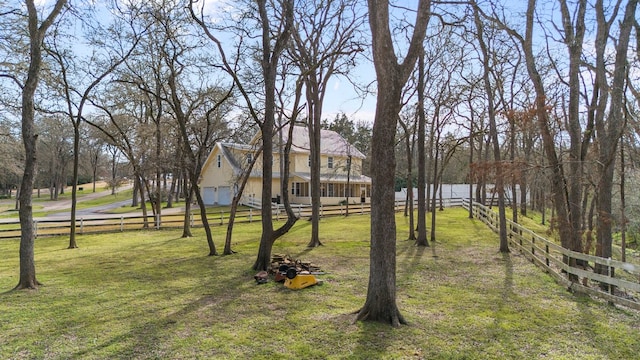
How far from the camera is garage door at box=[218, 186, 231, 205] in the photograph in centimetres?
3316

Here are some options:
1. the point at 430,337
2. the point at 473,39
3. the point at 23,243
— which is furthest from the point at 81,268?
the point at 473,39

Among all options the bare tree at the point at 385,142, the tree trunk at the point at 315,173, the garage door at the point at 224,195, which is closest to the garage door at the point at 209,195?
the garage door at the point at 224,195

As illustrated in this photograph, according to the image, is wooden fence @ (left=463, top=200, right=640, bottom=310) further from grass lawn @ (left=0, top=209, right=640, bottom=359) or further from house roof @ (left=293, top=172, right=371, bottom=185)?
house roof @ (left=293, top=172, right=371, bottom=185)

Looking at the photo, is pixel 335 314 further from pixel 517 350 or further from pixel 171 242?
pixel 171 242

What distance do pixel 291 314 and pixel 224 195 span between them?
28.7m

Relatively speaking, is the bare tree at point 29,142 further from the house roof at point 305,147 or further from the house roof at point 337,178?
the house roof at point 337,178

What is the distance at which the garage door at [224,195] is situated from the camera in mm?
33156

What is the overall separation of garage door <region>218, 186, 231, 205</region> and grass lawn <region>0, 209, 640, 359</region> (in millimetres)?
21839

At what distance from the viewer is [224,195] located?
110 ft

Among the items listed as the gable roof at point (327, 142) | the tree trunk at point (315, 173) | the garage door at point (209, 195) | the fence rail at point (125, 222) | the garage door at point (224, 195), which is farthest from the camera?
the garage door at point (209, 195)

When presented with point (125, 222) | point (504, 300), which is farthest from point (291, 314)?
point (125, 222)

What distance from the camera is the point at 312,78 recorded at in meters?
13.8

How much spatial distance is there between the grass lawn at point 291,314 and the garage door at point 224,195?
21.8 m

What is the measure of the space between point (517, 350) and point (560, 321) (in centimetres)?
178
